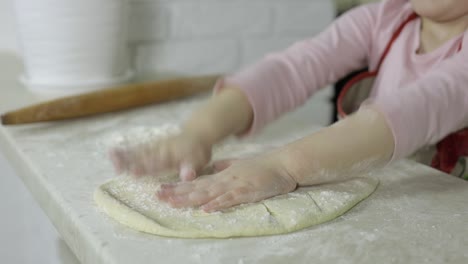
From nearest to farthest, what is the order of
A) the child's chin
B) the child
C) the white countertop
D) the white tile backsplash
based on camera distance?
1. the white countertop
2. the child
3. the child's chin
4. the white tile backsplash

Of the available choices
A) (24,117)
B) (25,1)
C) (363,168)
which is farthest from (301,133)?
(25,1)

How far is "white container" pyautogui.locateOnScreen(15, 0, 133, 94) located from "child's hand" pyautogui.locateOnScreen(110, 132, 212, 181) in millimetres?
361

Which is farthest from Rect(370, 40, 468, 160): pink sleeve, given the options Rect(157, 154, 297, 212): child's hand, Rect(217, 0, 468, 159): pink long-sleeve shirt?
Rect(157, 154, 297, 212): child's hand

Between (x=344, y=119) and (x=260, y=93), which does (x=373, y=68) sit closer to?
(x=260, y=93)

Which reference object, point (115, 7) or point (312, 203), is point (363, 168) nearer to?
point (312, 203)

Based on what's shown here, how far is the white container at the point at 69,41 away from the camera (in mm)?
922

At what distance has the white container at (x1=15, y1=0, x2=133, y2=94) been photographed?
0.92m

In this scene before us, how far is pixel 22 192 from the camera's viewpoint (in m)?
0.90

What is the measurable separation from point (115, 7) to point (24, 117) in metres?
0.28

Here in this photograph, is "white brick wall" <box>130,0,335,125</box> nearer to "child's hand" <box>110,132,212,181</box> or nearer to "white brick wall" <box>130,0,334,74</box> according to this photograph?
"white brick wall" <box>130,0,334,74</box>

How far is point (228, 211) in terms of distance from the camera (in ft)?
1.69

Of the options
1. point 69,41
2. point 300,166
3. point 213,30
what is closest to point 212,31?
point 213,30

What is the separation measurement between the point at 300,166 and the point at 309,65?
1.00ft

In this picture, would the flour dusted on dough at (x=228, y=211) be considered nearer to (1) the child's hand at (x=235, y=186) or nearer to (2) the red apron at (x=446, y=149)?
(1) the child's hand at (x=235, y=186)
